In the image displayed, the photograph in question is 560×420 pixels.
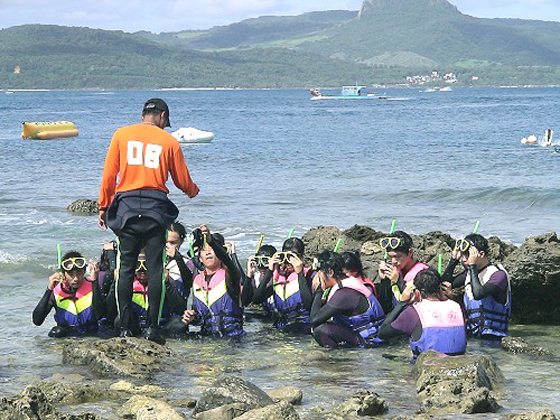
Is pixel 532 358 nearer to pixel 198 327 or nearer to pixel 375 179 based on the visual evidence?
pixel 198 327

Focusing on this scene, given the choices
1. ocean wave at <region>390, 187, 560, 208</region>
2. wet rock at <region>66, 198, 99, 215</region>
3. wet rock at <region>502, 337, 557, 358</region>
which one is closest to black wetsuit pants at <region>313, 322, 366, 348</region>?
wet rock at <region>502, 337, 557, 358</region>

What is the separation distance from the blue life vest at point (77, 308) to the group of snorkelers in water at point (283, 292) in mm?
11

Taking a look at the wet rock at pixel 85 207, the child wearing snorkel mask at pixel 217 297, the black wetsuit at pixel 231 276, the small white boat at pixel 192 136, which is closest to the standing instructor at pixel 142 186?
the black wetsuit at pixel 231 276

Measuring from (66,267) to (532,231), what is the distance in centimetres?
1331

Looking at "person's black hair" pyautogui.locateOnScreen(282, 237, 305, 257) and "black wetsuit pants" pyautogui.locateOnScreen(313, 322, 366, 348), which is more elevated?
"person's black hair" pyautogui.locateOnScreen(282, 237, 305, 257)

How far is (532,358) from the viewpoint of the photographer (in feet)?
35.2

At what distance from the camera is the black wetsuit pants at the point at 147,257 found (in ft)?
32.6

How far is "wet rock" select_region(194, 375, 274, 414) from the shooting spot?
8.12 metres

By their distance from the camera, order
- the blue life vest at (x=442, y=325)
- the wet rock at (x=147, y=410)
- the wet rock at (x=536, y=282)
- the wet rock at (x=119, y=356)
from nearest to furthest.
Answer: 1. the wet rock at (x=147, y=410)
2. the blue life vest at (x=442, y=325)
3. the wet rock at (x=119, y=356)
4. the wet rock at (x=536, y=282)

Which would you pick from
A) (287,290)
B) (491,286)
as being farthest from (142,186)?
(491,286)

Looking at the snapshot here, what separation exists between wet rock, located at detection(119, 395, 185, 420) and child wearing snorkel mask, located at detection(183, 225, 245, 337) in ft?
8.93

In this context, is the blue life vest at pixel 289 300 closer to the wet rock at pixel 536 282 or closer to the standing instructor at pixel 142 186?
the standing instructor at pixel 142 186

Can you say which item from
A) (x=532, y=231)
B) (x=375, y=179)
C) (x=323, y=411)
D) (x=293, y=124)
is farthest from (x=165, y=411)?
(x=293, y=124)

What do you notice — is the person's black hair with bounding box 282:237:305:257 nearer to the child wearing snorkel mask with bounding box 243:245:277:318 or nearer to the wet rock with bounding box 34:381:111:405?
the child wearing snorkel mask with bounding box 243:245:277:318
